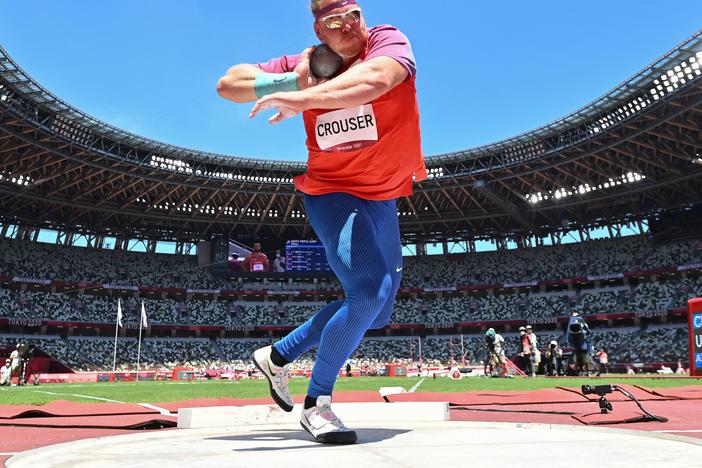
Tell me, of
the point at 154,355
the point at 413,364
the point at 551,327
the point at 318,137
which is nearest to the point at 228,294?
the point at 154,355

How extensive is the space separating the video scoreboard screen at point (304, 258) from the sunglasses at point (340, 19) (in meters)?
51.3

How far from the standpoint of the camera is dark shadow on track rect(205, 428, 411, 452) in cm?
333

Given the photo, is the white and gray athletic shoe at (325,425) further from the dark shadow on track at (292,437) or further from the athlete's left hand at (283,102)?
the athlete's left hand at (283,102)

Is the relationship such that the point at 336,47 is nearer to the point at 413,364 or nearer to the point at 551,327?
the point at 413,364

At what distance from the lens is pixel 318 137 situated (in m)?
4.03

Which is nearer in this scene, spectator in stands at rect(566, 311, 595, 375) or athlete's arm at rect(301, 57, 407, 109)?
athlete's arm at rect(301, 57, 407, 109)

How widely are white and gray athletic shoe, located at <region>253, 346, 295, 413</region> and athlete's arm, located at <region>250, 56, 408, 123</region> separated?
1969 mm

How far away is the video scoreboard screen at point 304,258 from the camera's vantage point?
5509 centimetres

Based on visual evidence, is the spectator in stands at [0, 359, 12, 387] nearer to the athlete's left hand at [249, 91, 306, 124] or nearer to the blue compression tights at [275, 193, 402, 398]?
the blue compression tights at [275, 193, 402, 398]

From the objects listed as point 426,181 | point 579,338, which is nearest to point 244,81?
point 579,338

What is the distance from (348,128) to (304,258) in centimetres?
5174

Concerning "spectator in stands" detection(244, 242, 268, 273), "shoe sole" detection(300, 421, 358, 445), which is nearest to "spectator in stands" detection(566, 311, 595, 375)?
"shoe sole" detection(300, 421, 358, 445)

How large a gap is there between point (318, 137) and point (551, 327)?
50.6m

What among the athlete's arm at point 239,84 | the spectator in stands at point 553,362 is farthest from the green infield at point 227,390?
the athlete's arm at point 239,84
